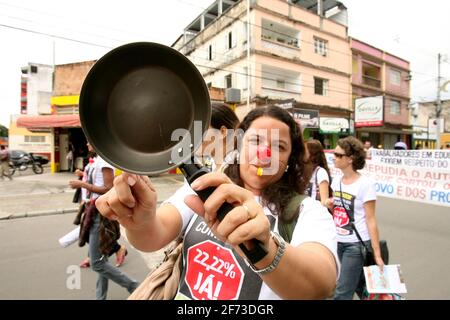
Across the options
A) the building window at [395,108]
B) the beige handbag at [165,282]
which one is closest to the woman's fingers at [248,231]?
the beige handbag at [165,282]

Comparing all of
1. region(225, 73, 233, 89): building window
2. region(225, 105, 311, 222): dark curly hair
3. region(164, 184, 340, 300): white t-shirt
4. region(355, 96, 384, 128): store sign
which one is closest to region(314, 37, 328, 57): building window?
region(355, 96, 384, 128): store sign

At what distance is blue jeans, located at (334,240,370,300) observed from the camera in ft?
7.97

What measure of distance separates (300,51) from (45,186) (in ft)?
50.2

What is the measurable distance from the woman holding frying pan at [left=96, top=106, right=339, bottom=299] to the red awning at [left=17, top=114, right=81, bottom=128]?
1277 centimetres

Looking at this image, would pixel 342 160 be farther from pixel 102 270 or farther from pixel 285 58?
pixel 285 58

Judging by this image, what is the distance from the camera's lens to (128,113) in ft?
2.67

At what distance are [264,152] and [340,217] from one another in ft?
6.21

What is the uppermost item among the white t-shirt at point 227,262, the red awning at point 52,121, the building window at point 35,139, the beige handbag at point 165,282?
the building window at point 35,139

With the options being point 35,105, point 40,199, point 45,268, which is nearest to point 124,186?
point 45,268

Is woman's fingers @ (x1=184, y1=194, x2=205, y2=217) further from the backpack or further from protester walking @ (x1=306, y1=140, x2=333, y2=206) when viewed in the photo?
protester walking @ (x1=306, y1=140, x2=333, y2=206)

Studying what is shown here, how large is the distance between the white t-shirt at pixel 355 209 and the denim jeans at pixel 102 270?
222cm

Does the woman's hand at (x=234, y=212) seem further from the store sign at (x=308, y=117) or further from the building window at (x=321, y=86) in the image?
the building window at (x=321, y=86)

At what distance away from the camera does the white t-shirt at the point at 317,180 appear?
10.1 feet
